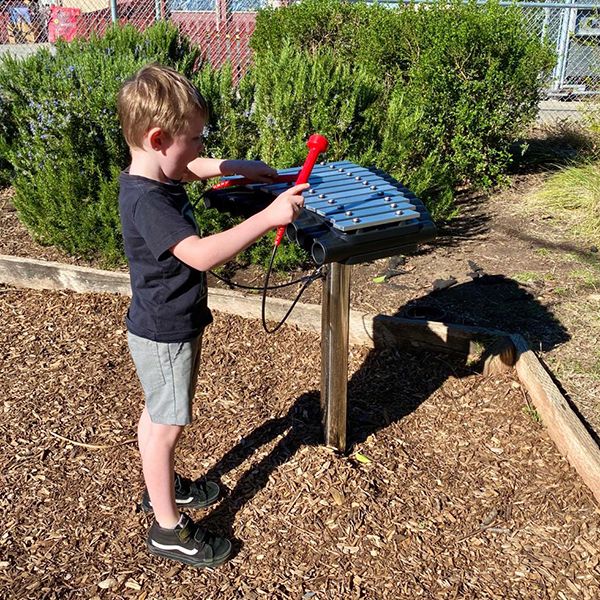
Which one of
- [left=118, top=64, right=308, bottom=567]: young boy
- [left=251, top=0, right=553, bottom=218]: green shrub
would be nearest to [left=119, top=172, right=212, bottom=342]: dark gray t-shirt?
[left=118, top=64, right=308, bottom=567]: young boy

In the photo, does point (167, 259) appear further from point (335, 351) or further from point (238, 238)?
point (335, 351)

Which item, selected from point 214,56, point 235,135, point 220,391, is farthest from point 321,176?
point 214,56

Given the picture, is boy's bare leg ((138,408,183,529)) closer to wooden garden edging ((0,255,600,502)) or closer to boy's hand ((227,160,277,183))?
boy's hand ((227,160,277,183))

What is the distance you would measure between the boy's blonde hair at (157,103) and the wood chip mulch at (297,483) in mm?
1550

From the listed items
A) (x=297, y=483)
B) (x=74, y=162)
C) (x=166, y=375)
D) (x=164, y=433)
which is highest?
(x=74, y=162)

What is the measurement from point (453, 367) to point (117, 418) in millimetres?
1770

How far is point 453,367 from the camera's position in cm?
400

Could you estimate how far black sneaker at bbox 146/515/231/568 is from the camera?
2715 mm

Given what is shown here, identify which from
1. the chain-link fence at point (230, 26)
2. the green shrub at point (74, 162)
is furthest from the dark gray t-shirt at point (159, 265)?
the chain-link fence at point (230, 26)

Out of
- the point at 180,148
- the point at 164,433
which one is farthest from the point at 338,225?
the point at 164,433

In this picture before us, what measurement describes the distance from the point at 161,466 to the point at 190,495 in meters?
0.44

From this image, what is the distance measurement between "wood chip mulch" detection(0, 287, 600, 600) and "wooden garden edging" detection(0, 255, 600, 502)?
0.26 feet

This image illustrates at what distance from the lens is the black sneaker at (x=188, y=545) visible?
2715 millimetres

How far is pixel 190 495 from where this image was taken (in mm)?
3018
